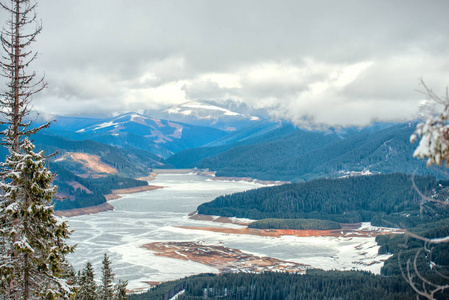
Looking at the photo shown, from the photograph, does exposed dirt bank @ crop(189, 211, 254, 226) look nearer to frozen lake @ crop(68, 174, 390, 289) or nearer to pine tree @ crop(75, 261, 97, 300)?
frozen lake @ crop(68, 174, 390, 289)

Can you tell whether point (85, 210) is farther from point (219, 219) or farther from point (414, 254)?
point (414, 254)

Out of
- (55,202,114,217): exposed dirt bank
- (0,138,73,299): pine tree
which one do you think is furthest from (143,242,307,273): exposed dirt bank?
(0,138,73,299): pine tree

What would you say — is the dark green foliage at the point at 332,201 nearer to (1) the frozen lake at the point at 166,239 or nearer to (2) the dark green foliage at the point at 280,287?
(1) the frozen lake at the point at 166,239

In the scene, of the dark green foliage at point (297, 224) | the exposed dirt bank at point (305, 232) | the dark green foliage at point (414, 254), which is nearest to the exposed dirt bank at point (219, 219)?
the dark green foliage at point (297, 224)

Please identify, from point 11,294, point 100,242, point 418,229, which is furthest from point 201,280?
point 418,229

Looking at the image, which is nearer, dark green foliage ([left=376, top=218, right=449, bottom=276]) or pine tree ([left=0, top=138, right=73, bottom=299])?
pine tree ([left=0, top=138, right=73, bottom=299])

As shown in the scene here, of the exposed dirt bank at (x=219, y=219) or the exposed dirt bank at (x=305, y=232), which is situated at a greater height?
the exposed dirt bank at (x=219, y=219)
